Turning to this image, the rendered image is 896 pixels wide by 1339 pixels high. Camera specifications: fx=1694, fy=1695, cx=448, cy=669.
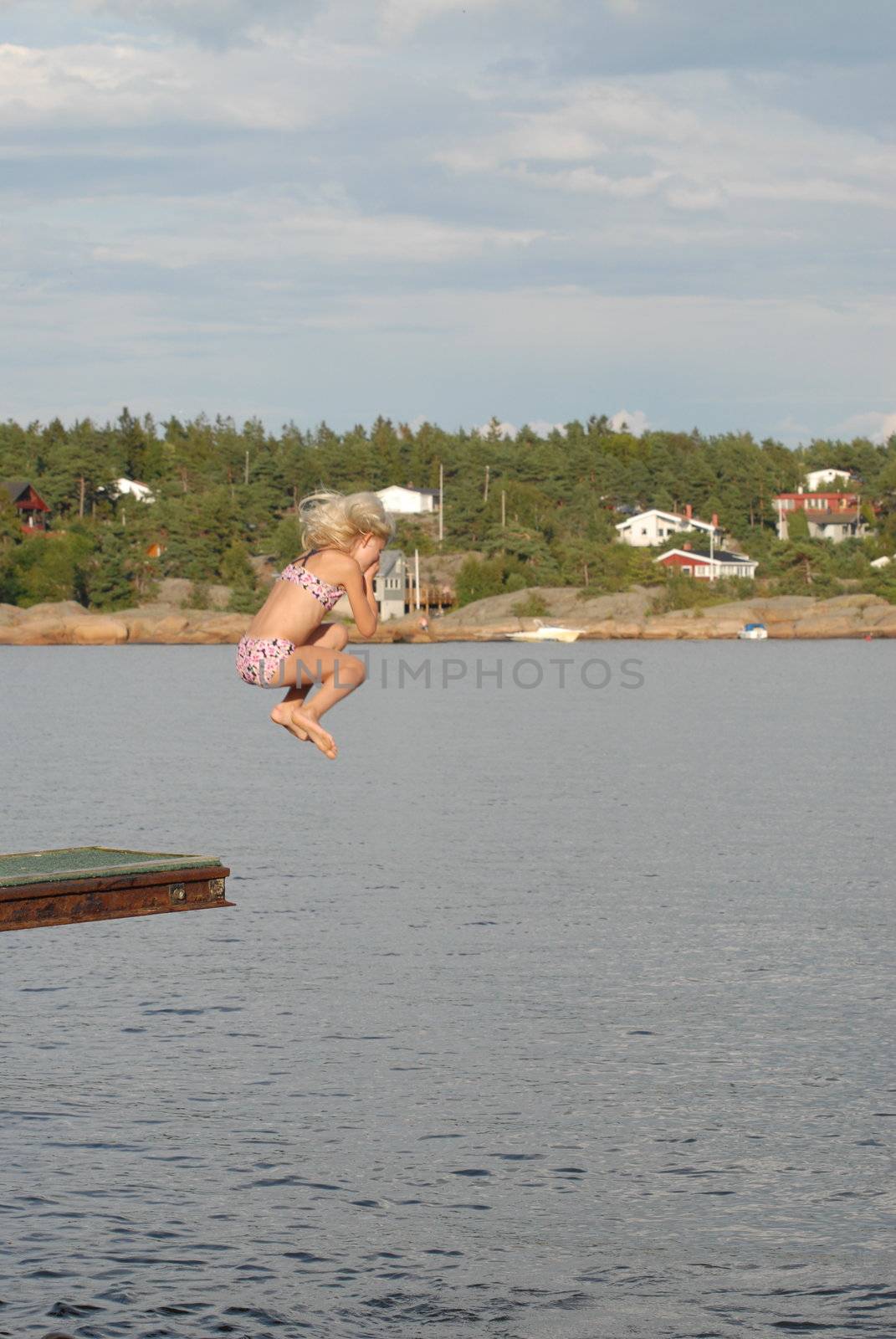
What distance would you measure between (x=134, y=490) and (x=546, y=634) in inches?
2056

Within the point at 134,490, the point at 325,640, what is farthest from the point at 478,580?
the point at 325,640

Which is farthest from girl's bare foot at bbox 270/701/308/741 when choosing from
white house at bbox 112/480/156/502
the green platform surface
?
white house at bbox 112/480/156/502

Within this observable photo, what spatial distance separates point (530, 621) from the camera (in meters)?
166

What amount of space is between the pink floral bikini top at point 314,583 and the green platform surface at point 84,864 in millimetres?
2106

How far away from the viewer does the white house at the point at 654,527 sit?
7500 inches

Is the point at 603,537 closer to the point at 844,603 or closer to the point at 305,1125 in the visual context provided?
the point at 844,603

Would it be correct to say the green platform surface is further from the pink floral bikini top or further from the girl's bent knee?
the pink floral bikini top

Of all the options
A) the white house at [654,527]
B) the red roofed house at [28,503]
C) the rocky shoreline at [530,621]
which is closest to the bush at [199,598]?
the rocky shoreline at [530,621]

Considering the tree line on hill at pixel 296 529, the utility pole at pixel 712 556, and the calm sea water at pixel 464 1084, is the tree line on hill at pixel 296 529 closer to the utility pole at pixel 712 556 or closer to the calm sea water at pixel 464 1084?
the utility pole at pixel 712 556

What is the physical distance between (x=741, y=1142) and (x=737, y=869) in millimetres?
18299

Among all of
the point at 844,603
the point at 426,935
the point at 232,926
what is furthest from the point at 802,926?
the point at 844,603

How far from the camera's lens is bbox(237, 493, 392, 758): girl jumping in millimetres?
10461

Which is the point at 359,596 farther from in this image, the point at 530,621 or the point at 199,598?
the point at 199,598

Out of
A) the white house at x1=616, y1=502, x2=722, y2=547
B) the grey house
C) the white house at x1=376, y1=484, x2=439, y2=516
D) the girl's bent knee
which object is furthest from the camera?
the white house at x1=616, y1=502, x2=722, y2=547
